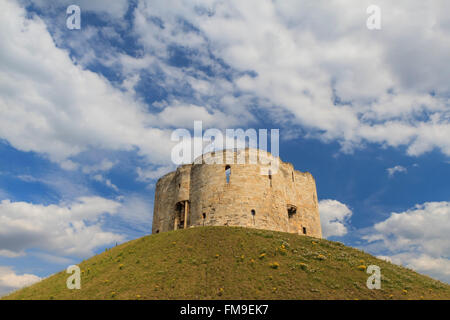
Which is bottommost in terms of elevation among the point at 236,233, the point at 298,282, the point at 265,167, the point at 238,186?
the point at 298,282

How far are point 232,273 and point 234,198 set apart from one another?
48.8 ft

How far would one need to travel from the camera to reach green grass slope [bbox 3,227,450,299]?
20.5 m

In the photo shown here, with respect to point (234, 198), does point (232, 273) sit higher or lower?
lower

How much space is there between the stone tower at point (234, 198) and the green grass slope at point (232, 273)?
211 inches

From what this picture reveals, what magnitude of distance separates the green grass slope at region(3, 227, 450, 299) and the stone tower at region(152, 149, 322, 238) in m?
5.37

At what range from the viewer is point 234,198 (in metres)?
37.2

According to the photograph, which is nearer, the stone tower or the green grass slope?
the green grass slope

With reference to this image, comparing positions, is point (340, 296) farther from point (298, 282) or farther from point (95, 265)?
point (95, 265)

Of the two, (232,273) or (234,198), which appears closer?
(232,273)

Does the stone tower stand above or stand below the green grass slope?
above
